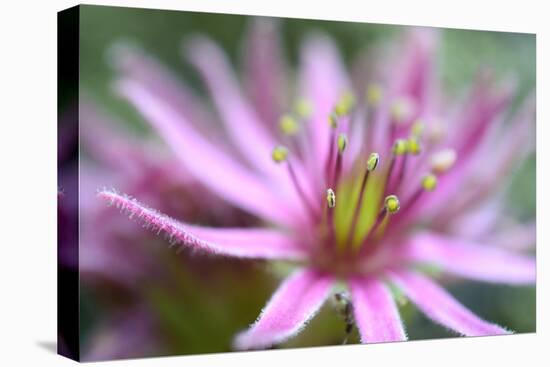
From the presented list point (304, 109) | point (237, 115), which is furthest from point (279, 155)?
point (237, 115)

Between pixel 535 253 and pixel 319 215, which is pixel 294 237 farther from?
pixel 535 253

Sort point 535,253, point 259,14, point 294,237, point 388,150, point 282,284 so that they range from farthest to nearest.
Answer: point 535,253 → point 259,14 → point 388,150 → point 294,237 → point 282,284

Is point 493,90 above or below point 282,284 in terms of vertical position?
above

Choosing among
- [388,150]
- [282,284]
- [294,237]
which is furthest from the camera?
[388,150]

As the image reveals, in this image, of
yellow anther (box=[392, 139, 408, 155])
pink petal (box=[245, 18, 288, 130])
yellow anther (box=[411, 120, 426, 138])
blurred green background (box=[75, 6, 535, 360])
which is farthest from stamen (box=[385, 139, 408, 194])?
pink petal (box=[245, 18, 288, 130])

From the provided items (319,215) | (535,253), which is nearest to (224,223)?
(319,215)

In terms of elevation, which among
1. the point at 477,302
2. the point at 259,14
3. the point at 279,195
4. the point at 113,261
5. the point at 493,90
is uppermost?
the point at 259,14

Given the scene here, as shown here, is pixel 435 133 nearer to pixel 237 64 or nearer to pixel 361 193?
pixel 361 193

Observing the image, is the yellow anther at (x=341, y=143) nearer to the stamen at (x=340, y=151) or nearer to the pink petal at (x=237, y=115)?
the stamen at (x=340, y=151)
